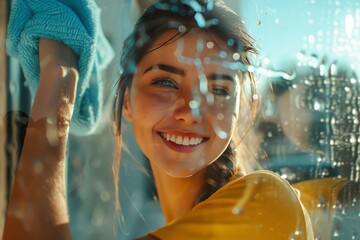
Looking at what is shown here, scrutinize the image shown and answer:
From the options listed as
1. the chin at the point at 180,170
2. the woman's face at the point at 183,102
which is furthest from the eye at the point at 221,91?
the chin at the point at 180,170

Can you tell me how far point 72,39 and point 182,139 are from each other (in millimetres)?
195

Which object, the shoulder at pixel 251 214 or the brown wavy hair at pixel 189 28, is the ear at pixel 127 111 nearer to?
the brown wavy hair at pixel 189 28

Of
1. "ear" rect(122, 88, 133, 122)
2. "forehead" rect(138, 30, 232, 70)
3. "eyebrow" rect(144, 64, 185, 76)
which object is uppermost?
"forehead" rect(138, 30, 232, 70)

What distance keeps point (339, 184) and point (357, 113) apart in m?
0.10

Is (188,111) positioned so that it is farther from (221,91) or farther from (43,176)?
(43,176)

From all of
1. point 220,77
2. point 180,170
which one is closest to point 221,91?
point 220,77

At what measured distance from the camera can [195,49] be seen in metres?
0.57

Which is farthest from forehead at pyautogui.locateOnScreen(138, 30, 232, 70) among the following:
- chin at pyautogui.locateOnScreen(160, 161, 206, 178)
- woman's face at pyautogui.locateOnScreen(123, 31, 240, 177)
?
chin at pyautogui.locateOnScreen(160, 161, 206, 178)

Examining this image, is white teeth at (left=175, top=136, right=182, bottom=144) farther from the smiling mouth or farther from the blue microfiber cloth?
the blue microfiber cloth

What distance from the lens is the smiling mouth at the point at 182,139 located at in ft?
1.94

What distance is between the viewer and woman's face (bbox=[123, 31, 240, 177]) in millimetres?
563

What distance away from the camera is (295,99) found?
0.62 metres

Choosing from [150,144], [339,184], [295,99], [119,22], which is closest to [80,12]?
[119,22]

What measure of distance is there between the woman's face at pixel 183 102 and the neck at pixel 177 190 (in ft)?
0.14
